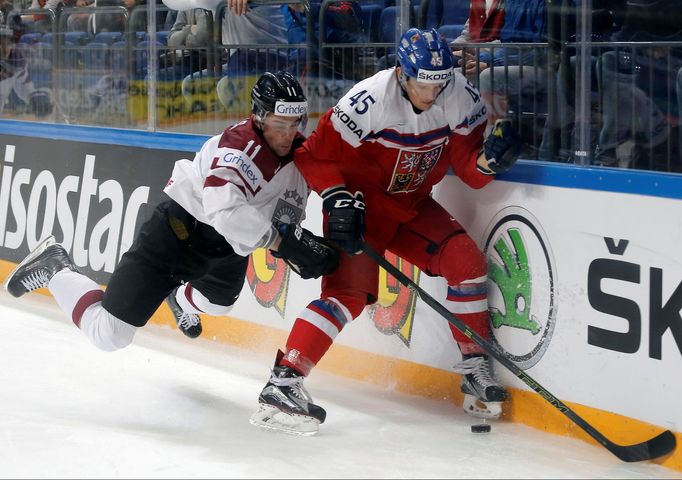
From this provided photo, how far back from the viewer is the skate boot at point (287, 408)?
11.8 ft

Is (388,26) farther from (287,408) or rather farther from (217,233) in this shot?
(287,408)

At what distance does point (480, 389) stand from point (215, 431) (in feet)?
2.92

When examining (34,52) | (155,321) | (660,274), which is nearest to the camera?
(660,274)

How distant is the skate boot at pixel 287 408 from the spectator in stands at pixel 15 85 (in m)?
2.97

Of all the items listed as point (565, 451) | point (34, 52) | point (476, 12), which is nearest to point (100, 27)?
point (34, 52)

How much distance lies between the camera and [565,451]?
3.46 m

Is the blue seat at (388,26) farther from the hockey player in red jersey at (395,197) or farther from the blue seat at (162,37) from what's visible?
the blue seat at (162,37)

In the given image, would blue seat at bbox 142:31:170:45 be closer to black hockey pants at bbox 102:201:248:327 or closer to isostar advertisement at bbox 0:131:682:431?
isostar advertisement at bbox 0:131:682:431

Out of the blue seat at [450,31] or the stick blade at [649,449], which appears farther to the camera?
the blue seat at [450,31]

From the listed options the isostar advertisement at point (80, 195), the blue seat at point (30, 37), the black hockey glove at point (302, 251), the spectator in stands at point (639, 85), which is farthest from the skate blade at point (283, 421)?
the blue seat at point (30, 37)

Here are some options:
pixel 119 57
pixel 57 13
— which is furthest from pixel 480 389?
pixel 57 13

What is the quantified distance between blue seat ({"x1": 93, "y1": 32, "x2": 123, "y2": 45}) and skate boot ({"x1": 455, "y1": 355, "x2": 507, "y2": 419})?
2680mm

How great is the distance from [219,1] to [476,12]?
4.74 ft

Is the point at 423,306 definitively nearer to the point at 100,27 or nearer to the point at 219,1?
the point at 219,1
